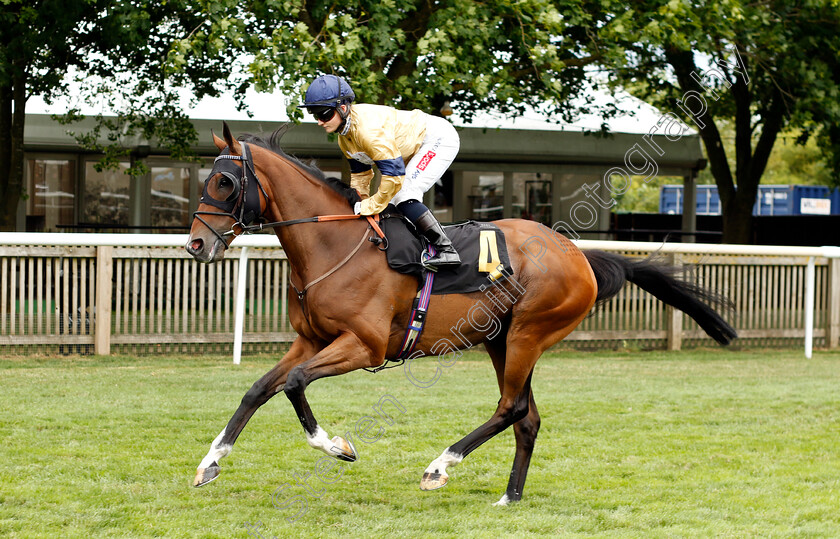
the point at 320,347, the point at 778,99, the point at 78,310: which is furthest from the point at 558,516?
the point at 778,99

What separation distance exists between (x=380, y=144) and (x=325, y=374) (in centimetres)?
117

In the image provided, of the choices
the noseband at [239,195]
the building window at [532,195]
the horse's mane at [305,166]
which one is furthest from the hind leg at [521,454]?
the building window at [532,195]

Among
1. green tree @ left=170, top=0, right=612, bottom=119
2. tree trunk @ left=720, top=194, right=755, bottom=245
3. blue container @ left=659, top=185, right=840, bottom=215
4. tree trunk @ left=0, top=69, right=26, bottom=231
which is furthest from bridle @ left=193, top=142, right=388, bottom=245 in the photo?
blue container @ left=659, top=185, right=840, bottom=215

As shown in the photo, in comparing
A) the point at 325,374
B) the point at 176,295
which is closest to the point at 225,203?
the point at 325,374

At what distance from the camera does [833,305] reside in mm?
11828

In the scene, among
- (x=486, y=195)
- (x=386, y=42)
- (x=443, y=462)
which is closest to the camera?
(x=443, y=462)

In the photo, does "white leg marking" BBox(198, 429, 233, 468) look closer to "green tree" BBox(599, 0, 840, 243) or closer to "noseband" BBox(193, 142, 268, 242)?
"noseband" BBox(193, 142, 268, 242)

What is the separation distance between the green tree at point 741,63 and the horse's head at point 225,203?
6.61 meters

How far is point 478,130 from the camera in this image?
1612 centimetres

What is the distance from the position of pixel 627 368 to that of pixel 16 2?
8378mm

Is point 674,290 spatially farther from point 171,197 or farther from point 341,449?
point 171,197

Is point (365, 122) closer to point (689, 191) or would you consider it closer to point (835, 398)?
point (835, 398)

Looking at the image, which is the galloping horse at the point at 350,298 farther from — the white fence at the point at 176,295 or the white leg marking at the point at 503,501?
the white fence at the point at 176,295

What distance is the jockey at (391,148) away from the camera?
169 inches
